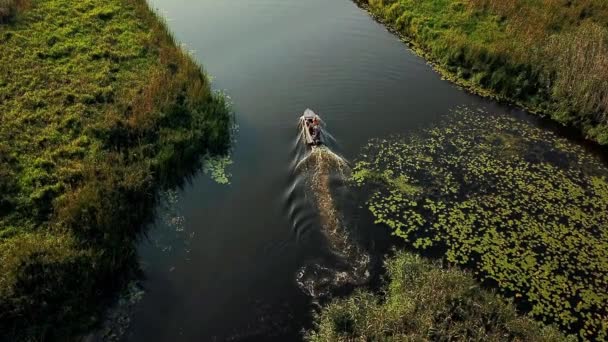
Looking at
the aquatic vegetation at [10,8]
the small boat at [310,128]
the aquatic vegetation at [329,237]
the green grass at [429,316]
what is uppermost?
the aquatic vegetation at [10,8]

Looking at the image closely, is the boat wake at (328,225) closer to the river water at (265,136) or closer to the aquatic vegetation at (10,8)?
the river water at (265,136)

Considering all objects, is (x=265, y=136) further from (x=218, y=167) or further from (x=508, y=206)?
(x=508, y=206)

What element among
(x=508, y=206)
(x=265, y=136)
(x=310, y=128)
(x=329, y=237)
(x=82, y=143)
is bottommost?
(x=508, y=206)

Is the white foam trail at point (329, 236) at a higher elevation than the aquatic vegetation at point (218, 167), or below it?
below

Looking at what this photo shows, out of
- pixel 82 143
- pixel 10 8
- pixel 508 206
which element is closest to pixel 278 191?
pixel 82 143

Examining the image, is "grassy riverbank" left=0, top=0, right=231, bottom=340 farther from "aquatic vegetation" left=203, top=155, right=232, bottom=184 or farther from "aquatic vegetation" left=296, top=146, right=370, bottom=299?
"aquatic vegetation" left=296, top=146, right=370, bottom=299

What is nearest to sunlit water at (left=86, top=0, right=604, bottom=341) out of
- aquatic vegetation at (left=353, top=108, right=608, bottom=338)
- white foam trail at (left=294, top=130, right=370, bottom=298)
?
white foam trail at (left=294, top=130, right=370, bottom=298)

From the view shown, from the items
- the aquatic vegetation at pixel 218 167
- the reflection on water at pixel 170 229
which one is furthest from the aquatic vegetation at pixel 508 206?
the reflection on water at pixel 170 229
